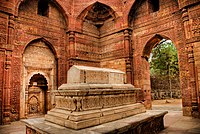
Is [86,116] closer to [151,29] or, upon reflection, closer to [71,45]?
[71,45]

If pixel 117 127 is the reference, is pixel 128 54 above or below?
above

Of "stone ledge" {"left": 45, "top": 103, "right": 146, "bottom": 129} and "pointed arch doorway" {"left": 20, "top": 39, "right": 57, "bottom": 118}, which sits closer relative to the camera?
"stone ledge" {"left": 45, "top": 103, "right": 146, "bottom": 129}

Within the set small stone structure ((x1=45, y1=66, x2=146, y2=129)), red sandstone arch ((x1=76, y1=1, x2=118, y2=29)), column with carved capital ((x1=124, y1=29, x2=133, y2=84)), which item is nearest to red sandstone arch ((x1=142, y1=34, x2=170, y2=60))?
column with carved capital ((x1=124, y1=29, x2=133, y2=84))

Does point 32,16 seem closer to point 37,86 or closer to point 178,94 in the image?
point 37,86

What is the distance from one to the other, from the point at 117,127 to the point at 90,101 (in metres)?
0.83

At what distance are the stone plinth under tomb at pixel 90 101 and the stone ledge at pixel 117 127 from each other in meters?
0.05

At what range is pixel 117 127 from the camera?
306 cm

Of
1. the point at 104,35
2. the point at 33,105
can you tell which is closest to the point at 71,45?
the point at 104,35

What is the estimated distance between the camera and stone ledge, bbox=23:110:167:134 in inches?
115

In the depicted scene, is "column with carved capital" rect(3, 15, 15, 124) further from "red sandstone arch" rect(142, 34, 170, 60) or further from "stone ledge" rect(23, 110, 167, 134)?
"red sandstone arch" rect(142, 34, 170, 60)

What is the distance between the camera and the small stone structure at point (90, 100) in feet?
10.8

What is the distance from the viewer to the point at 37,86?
833 centimetres

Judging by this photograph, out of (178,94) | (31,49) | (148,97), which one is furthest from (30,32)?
(178,94)

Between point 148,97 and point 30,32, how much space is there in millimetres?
6910
